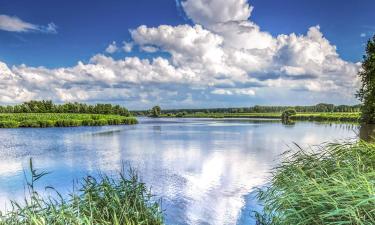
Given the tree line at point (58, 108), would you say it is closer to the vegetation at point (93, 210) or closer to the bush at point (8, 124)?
the bush at point (8, 124)

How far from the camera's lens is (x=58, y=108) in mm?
72750

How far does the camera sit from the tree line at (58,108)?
69.6 meters

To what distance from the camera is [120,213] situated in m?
4.58

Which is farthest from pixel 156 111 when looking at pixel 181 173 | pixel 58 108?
pixel 181 173

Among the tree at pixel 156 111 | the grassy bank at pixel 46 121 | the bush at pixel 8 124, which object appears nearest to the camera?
the bush at pixel 8 124

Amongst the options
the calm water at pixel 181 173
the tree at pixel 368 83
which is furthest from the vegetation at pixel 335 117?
the calm water at pixel 181 173

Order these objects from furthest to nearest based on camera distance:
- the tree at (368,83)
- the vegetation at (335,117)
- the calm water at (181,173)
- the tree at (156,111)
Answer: the tree at (156,111), the vegetation at (335,117), the tree at (368,83), the calm water at (181,173)

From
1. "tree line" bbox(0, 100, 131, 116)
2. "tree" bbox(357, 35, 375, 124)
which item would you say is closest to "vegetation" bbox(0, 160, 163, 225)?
"tree" bbox(357, 35, 375, 124)

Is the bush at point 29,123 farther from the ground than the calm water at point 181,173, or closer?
farther from the ground

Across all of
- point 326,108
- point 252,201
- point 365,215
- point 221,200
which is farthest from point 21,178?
point 326,108

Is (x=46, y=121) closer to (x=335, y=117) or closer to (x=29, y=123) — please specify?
(x=29, y=123)

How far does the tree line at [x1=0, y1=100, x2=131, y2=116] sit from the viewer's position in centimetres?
6956

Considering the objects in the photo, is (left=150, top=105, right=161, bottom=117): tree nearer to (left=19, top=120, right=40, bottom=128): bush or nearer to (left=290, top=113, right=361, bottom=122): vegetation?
(left=290, top=113, right=361, bottom=122): vegetation

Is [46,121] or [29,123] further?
[46,121]
